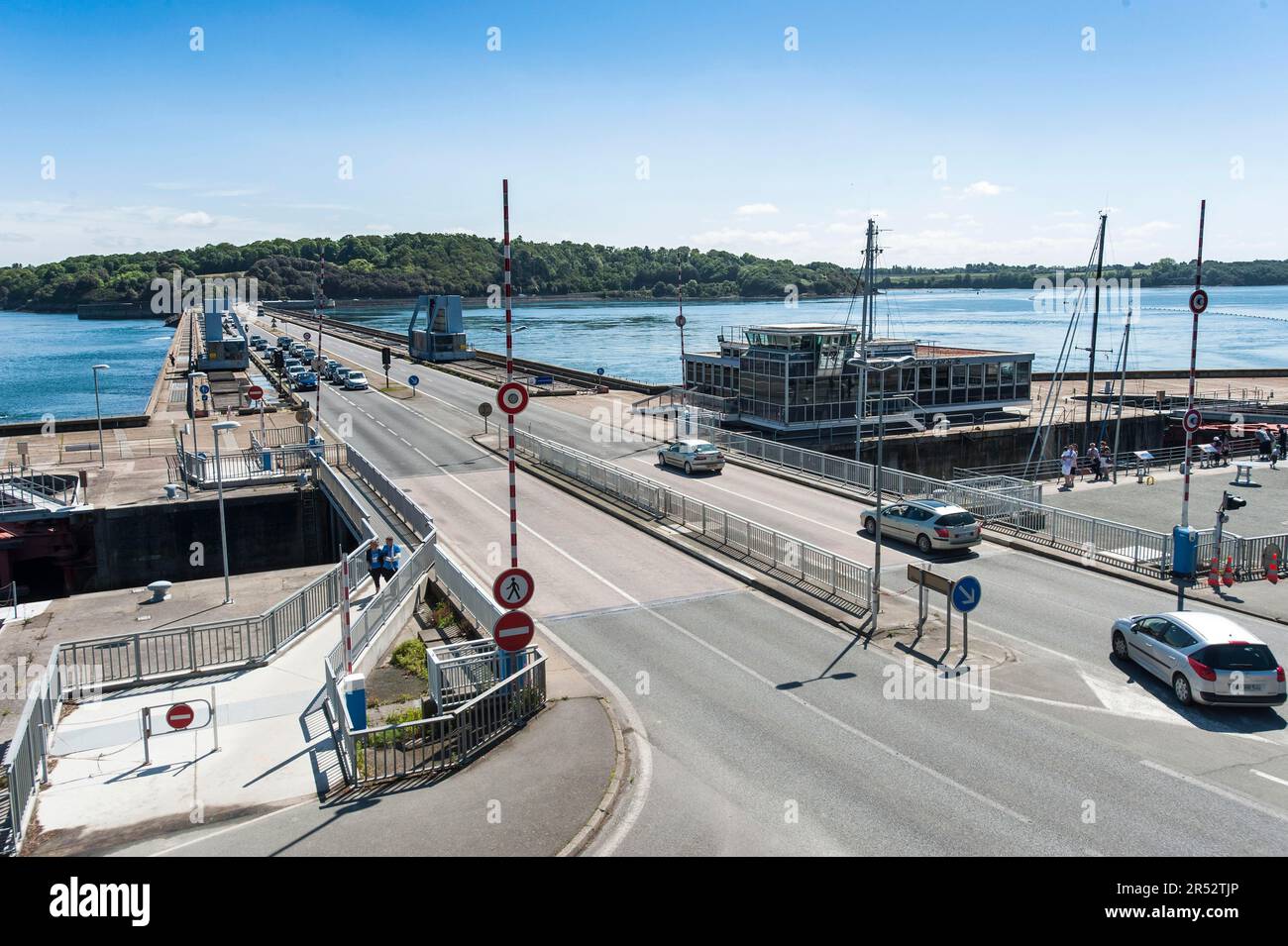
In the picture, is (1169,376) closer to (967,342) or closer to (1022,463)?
(1022,463)

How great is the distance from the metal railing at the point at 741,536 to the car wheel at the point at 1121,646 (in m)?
4.63

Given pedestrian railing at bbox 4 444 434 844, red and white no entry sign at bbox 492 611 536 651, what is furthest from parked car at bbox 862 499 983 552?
red and white no entry sign at bbox 492 611 536 651

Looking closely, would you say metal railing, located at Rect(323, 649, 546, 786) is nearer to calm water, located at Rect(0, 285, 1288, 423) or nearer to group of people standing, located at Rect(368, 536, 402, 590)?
group of people standing, located at Rect(368, 536, 402, 590)

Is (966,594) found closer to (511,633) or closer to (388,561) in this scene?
(511,633)

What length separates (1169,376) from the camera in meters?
72.9

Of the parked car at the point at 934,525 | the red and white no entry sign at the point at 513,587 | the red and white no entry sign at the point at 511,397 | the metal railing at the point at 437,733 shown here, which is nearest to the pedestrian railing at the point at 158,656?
the metal railing at the point at 437,733

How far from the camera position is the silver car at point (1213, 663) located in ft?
49.6

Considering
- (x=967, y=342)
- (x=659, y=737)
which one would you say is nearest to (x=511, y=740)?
(x=659, y=737)

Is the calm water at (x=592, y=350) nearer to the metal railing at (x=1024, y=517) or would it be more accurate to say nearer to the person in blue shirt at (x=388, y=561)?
the metal railing at (x=1024, y=517)

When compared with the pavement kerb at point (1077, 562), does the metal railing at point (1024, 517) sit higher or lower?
higher

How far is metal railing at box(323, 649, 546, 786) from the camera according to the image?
12711 mm

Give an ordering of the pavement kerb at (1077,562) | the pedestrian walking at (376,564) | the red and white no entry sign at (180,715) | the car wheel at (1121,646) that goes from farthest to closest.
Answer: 1. the pedestrian walking at (376,564)
2. the pavement kerb at (1077,562)
3. the car wheel at (1121,646)
4. the red and white no entry sign at (180,715)

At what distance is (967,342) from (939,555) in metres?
125

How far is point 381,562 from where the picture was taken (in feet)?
72.8
